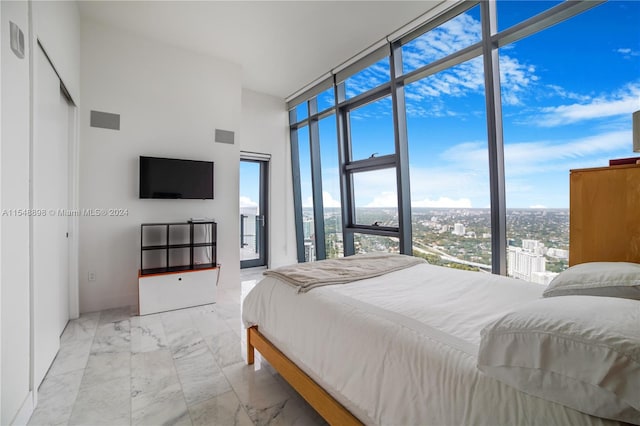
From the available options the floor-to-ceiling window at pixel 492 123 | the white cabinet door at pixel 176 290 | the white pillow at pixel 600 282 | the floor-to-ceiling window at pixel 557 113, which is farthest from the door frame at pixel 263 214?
the white pillow at pixel 600 282

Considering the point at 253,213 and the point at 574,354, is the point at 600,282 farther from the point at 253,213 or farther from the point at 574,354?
the point at 253,213

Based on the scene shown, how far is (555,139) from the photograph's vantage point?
8.11ft

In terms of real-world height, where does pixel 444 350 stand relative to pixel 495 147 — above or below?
below

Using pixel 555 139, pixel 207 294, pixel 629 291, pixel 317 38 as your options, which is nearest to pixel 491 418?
pixel 629 291

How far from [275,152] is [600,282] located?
15.4 feet

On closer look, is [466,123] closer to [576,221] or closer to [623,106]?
[623,106]

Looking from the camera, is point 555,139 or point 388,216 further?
point 388,216

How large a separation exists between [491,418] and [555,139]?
254 cm

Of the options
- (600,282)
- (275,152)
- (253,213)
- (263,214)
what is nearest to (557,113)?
(600,282)

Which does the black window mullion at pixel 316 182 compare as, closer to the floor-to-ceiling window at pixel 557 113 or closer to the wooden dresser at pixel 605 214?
the floor-to-ceiling window at pixel 557 113

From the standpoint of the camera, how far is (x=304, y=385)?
153 cm

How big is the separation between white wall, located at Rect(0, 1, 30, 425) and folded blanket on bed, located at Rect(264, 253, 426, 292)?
1.31m

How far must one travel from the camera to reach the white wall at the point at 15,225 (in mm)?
1376

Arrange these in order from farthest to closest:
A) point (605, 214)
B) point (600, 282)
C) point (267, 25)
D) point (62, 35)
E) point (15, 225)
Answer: point (267, 25), point (62, 35), point (605, 214), point (15, 225), point (600, 282)
